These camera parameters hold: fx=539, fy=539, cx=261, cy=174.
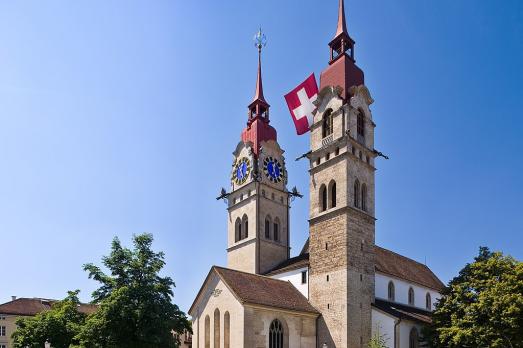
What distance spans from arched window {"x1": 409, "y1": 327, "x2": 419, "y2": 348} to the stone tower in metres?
3.05

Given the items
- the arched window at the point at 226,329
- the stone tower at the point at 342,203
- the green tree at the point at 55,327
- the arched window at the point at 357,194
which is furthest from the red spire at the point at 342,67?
the green tree at the point at 55,327

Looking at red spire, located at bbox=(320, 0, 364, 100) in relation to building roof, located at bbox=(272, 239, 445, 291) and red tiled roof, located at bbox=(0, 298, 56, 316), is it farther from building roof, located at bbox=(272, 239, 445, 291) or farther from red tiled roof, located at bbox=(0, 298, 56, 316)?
red tiled roof, located at bbox=(0, 298, 56, 316)

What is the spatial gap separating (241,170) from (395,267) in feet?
60.9

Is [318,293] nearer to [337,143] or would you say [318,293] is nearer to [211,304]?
[211,304]

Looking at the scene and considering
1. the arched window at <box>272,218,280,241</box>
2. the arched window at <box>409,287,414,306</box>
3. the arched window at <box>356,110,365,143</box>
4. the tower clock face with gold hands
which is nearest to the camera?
the arched window at <box>356,110,365,143</box>

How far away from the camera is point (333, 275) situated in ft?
130

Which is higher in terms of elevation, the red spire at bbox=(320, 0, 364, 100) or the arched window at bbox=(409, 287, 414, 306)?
the red spire at bbox=(320, 0, 364, 100)

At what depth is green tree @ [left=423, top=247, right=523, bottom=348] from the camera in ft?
105

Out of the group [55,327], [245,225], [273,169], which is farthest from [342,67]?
[55,327]

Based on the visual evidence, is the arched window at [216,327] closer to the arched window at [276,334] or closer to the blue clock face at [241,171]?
the arched window at [276,334]

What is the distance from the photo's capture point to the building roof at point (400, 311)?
3906 centimetres

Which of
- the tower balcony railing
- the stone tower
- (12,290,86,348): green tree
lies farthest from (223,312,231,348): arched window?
the tower balcony railing

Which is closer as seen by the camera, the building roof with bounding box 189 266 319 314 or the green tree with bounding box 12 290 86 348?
the building roof with bounding box 189 266 319 314

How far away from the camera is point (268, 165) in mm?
56062
